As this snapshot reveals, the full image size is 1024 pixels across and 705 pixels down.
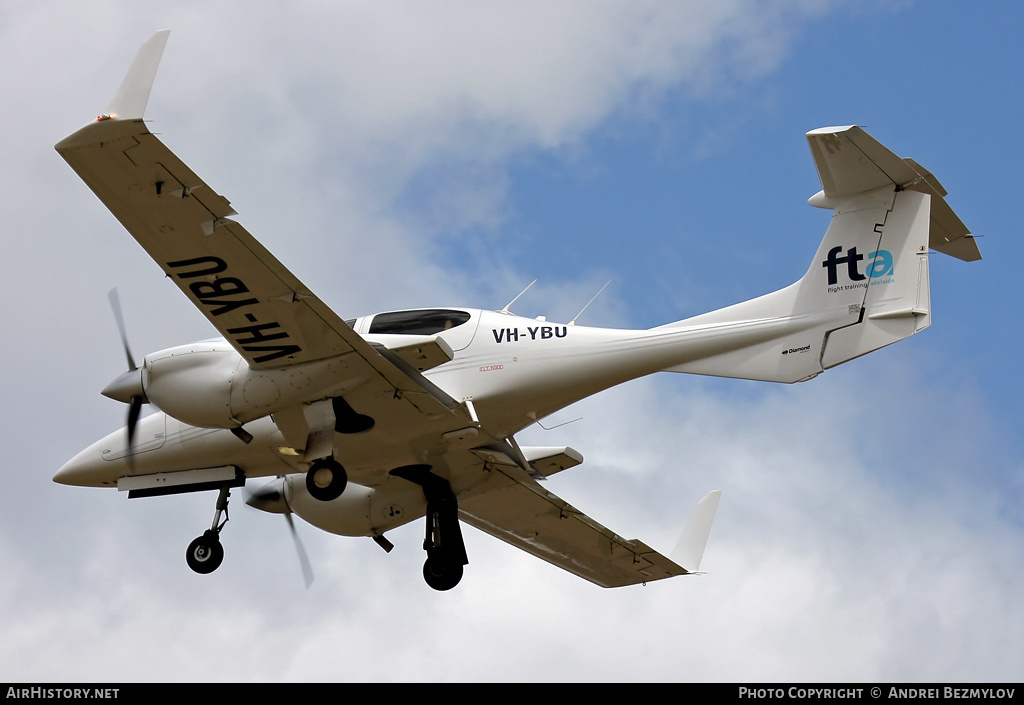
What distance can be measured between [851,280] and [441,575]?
8840 millimetres

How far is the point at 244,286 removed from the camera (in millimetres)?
17734

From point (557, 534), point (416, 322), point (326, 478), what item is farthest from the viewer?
point (557, 534)

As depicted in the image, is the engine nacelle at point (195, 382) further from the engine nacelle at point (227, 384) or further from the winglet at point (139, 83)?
the winglet at point (139, 83)

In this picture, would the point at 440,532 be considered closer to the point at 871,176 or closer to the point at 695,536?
the point at 695,536

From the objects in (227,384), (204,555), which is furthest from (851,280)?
(204,555)

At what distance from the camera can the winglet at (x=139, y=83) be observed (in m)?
15.3

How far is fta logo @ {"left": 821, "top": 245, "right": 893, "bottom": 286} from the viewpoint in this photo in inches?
743

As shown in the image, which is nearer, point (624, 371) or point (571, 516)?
point (624, 371)

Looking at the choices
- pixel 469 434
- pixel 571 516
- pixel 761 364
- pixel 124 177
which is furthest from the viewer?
pixel 571 516

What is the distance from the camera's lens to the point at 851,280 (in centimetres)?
1906
